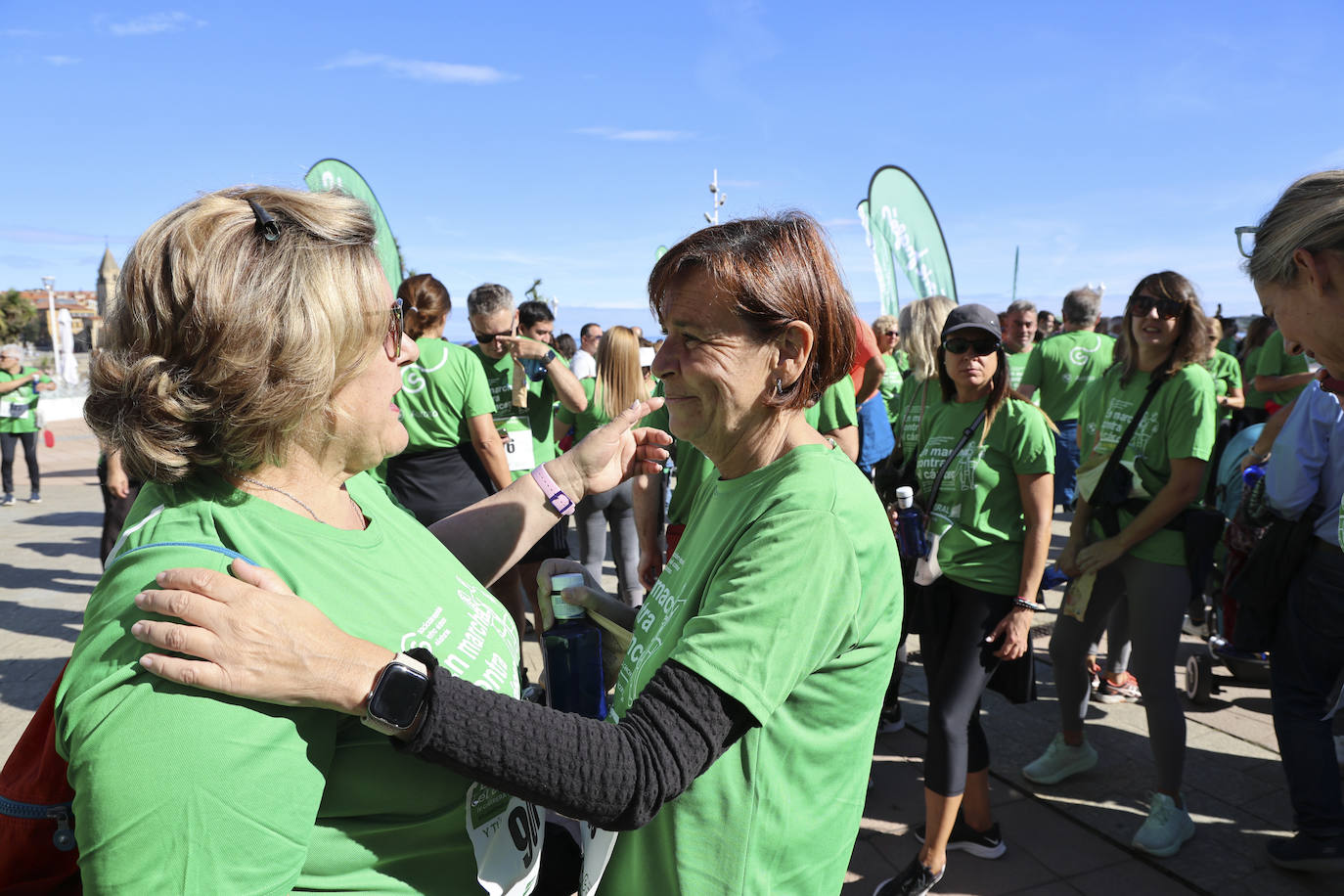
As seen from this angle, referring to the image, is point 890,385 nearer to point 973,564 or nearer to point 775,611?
point 973,564

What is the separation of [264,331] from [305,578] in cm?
35

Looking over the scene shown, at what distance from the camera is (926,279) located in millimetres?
10328

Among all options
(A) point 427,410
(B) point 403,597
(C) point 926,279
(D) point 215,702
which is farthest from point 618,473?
(C) point 926,279

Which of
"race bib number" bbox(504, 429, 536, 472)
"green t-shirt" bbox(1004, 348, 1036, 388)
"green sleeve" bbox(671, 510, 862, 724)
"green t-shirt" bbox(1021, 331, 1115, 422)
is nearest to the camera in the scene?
"green sleeve" bbox(671, 510, 862, 724)

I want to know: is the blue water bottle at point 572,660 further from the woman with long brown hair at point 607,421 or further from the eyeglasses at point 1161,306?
the woman with long brown hair at point 607,421

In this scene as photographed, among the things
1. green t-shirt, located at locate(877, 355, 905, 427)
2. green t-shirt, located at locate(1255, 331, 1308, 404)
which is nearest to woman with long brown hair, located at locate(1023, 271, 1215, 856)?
green t-shirt, located at locate(877, 355, 905, 427)

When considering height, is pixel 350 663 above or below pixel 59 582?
above

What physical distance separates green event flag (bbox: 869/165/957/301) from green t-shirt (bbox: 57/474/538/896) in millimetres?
9628

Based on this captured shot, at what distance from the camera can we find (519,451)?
17.5 ft

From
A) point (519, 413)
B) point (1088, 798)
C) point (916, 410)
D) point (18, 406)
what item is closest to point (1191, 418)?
point (916, 410)

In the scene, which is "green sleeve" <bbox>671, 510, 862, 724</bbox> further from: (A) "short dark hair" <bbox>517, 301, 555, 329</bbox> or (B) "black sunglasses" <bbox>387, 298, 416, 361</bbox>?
(A) "short dark hair" <bbox>517, 301, 555, 329</bbox>

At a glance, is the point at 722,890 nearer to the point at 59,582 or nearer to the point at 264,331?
the point at 264,331

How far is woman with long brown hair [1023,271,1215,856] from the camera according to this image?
3.28 meters

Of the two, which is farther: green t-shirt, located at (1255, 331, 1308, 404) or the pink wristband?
green t-shirt, located at (1255, 331, 1308, 404)
